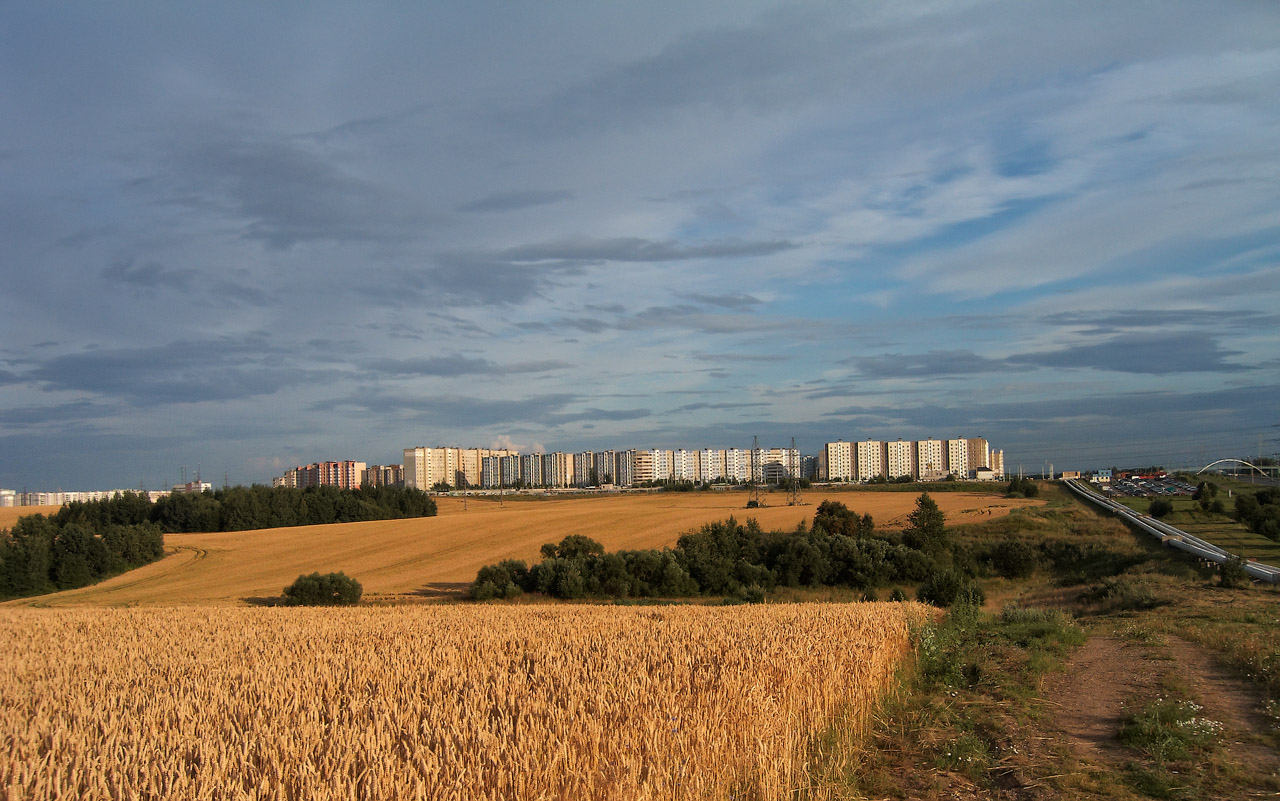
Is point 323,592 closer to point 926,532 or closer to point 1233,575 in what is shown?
point 926,532

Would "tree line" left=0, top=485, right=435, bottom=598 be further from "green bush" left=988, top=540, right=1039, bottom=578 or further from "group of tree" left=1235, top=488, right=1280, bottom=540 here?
"group of tree" left=1235, top=488, right=1280, bottom=540

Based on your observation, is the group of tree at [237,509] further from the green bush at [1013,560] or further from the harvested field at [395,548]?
the green bush at [1013,560]

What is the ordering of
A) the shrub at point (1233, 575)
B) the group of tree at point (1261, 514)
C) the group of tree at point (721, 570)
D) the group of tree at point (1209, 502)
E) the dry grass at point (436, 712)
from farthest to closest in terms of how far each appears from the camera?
the group of tree at point (1209, 502) < the group of tree at point (1261, 514) < the group of tree at point (721, 570) < the shrub at point (1233, 575) < the dry grass at point (436, 712)

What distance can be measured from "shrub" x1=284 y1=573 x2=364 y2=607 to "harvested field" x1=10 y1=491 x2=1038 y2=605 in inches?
79.5

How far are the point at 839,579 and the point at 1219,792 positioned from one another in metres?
35.9

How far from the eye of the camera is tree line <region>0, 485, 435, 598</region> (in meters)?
51.2

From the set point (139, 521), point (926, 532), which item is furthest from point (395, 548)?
point (139, 521)

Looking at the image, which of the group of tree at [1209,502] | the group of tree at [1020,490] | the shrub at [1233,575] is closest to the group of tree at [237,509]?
the group of tree at [1020,490]

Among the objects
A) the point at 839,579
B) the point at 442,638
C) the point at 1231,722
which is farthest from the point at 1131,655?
the point at 839,579

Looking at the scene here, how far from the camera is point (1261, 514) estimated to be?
53.2m

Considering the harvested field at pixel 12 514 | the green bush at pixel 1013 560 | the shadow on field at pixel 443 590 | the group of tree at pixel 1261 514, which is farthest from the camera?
the harvested field at pixel 12 514

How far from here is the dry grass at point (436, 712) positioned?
4.41 m

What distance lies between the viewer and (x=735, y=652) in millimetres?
9406

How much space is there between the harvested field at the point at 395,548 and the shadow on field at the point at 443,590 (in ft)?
0.44
